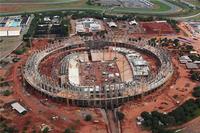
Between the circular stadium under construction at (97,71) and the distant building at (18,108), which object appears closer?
the distant building at (18,108)

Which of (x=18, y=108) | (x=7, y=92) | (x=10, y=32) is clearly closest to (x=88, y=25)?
(x=10, y=32)

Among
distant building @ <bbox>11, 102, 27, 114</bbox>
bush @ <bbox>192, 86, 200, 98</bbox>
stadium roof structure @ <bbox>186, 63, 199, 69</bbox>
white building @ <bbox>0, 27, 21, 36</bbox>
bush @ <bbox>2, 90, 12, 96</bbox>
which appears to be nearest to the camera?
distant building @ <bbox>11, 102, 27, 114</bbox>

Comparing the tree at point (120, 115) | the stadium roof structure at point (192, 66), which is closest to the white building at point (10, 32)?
the stadium roof structure at point (192, 66)

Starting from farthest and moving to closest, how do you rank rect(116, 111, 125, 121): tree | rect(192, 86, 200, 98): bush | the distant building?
rect(192, 86, 200, 98): bush, the distant building, rect(116, 111, 125, 121): tree

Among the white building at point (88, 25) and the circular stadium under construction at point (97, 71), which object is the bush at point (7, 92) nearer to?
the circular stadium under construction at point (97, 71)

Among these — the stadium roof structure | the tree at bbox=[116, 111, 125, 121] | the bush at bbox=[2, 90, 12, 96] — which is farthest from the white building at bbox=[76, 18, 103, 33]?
the tree at bbox=[116, 111, 125, 121]

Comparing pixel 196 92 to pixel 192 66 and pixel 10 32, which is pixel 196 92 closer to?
pixel 192 66

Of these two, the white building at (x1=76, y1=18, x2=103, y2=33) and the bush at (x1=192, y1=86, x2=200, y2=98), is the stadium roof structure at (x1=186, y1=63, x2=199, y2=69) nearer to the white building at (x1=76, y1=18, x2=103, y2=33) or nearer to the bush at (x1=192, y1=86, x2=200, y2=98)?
the bush at (x1=192, y1=86, x2=200, y2=98)

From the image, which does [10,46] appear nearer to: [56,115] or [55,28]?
[55,28]
